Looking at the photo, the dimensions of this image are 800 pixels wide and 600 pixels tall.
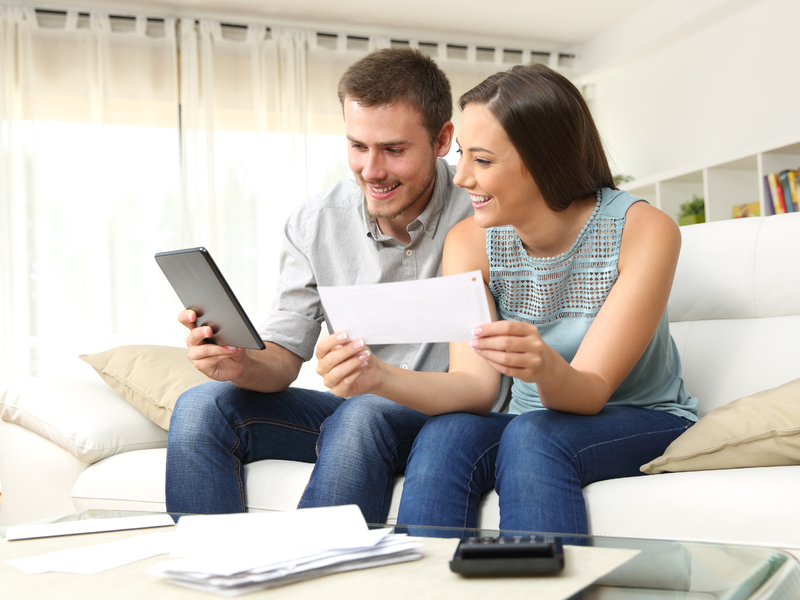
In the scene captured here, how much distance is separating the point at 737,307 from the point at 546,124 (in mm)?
663

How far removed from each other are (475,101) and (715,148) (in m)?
2.83

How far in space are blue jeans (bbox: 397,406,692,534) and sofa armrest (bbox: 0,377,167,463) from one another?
2.91 ft

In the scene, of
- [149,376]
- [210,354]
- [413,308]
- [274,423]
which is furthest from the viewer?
[149,376]

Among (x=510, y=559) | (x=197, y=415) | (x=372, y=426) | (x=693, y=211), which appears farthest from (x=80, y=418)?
(x=693, y=211)

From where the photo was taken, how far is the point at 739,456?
108cm

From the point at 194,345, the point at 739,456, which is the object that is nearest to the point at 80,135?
the point at 194,345

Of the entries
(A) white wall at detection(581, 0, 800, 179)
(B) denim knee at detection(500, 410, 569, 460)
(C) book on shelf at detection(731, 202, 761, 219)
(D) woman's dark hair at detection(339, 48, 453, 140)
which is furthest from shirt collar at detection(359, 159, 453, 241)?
(C) book on shelf at detection(731, 202, 761, 219)

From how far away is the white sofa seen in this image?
41.2 inches

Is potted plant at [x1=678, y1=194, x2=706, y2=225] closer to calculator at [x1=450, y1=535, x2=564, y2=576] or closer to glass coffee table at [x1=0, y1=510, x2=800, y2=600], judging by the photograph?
glass coffee table at [x1=0, y1=510, x2=800, y2=600]

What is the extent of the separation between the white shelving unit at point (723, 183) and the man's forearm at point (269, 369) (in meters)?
2.51

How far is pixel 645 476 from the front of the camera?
109 cm

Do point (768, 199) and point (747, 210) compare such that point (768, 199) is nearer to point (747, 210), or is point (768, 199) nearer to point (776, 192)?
point (776, 192)

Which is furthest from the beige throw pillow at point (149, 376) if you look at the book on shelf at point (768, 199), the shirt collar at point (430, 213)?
the book on shelf at point (768, 199)

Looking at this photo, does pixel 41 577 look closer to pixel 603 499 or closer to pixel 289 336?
pixel 603 499
